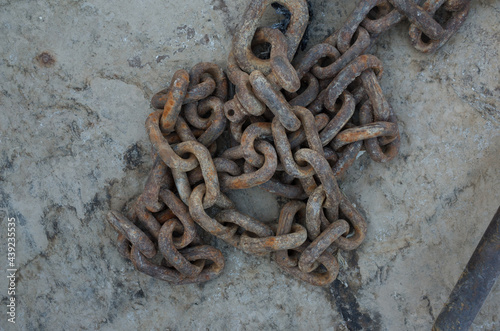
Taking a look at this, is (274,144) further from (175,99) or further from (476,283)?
(476,283)

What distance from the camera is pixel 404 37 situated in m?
2.49

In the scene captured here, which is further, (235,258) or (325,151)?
(235,258)

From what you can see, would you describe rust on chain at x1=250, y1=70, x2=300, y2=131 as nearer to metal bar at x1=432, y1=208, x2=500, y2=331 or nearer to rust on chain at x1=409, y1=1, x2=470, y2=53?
rust on chain at x1=409, y1=1, x2=470, y2=53

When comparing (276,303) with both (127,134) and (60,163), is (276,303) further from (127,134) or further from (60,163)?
(60,163)

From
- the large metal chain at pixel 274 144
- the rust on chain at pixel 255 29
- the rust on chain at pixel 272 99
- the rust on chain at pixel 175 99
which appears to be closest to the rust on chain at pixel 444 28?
the large metal chain at pixel 274 144

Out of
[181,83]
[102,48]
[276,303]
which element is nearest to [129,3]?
[102,48]

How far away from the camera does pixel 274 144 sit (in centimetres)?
223

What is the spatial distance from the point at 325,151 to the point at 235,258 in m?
0.87

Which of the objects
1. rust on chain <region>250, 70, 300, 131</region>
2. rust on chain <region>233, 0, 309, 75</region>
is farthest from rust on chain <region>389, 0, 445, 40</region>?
rust on chain <region>250, 70, 300, 131</region>

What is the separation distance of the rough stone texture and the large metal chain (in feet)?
0.56

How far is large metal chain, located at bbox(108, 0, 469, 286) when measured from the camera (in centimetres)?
218

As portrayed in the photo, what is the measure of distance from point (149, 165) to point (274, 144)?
800 mm

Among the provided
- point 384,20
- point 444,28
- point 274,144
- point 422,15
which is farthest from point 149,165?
point 444,28

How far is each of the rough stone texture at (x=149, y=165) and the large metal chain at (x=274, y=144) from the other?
171 mm
